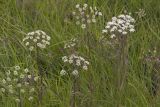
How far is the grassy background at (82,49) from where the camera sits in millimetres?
2158

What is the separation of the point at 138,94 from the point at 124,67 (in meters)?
0.33

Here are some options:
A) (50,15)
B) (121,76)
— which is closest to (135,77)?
(121,76)

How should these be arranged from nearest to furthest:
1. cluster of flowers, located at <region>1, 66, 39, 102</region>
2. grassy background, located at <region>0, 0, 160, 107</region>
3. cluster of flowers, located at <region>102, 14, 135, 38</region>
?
cluster of flowers, located at <region>102, 14, 135, 38</region> < cluster of flowers, located at <region>1, 66, 39, 102</region> < grassy background, located at <region>0, 0, 160, 107</region>

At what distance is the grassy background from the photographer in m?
2.16

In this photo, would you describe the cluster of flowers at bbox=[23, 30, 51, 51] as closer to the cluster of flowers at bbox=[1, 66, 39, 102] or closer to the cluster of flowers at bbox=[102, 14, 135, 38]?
the cluster of flowers at bbox=[1, 66, 39, 102]

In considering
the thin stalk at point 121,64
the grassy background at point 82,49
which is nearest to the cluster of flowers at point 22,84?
the grassy background at point 82,49

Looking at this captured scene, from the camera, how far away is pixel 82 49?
257 cm

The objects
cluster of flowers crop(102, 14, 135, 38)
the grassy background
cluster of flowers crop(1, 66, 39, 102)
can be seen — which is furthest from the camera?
the grassy background

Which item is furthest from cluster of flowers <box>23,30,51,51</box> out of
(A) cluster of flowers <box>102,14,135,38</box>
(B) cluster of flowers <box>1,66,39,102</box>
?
(A) cluster of flowers <box>102,14,135,38</box>

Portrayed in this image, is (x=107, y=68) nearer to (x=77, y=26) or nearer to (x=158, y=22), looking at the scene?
(x=77, y=26)

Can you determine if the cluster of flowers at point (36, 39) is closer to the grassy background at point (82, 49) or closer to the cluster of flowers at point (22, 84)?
the cluster of flowers at point (22, 84)

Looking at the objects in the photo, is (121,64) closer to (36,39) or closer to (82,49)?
(36,39)

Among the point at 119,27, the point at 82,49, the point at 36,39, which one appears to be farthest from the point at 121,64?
the point at 82,49

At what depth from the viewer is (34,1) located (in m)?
3.10
